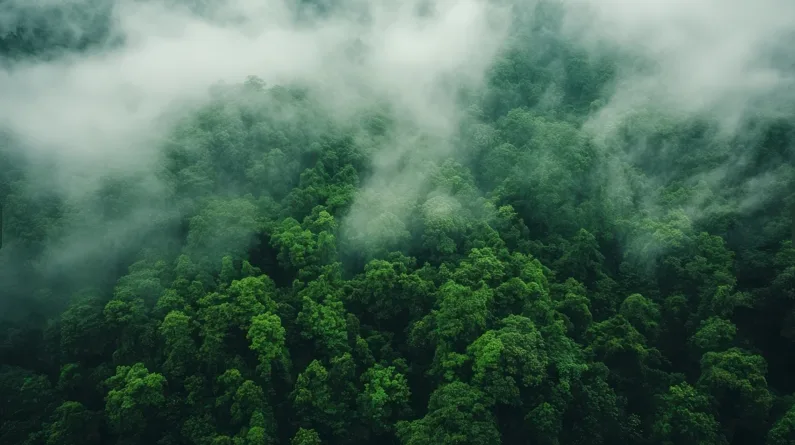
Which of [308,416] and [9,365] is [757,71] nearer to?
[308,416]

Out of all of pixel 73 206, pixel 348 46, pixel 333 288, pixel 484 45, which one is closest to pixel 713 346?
pixel 333 288

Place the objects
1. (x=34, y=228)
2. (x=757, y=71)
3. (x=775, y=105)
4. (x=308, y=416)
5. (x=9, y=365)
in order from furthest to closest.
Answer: (x=757, y=71)
(x=775, y=105)
(x=34, y=228)
(x=9, y=365)
(x=308, y=416)

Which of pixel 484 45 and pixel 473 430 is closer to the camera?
pixel 473 430

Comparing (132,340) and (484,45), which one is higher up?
(484,45)

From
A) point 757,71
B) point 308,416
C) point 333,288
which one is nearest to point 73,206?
point 333,288

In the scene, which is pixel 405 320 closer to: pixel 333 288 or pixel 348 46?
pixel 333 288

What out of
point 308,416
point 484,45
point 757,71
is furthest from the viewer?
point 484,45

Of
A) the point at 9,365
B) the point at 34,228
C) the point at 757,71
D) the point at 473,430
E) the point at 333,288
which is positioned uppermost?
the point at 757,71
